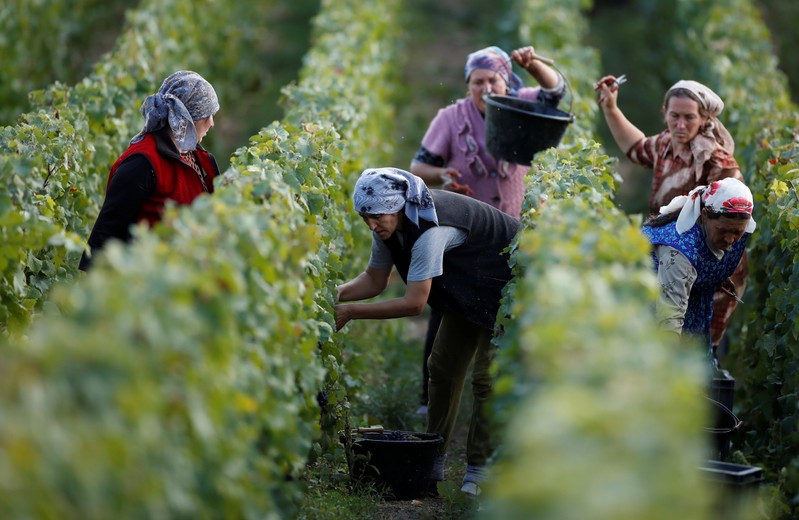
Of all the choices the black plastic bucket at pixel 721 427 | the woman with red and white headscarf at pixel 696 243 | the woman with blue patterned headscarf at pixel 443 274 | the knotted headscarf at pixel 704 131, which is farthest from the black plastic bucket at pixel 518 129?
the black plastic bucket at pixel 721 427

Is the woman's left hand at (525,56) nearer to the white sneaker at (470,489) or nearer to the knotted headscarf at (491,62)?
the knotted headscarf at (491,62)

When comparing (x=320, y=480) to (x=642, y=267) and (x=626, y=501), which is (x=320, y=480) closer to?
(x=642, y=267)

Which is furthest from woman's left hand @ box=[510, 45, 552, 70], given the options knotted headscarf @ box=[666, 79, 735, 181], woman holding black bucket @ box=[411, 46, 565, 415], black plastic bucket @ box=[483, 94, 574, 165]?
knotted headscarf @ box=[666, 79, 735, 181]

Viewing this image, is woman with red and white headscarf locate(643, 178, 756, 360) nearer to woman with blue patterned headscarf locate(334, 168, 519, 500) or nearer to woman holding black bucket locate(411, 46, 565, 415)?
woman with blue patterned headscarf locate(334, 168, 519, 500)

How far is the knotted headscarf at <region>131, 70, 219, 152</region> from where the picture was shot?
4.79 meters

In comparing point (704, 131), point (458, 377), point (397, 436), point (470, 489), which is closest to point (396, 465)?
point (397, 436)

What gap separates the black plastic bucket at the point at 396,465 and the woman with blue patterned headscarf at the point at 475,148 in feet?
5.35

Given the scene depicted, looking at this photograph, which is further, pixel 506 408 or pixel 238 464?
pixel 506 408

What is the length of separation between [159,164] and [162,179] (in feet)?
0.21

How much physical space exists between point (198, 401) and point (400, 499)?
8.01 ft

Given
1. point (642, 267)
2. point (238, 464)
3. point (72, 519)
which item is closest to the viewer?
point (72, 519)

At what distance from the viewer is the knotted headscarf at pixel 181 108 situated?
15.7ft

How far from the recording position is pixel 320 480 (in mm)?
4992

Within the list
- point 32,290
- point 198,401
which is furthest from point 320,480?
point 198,401
